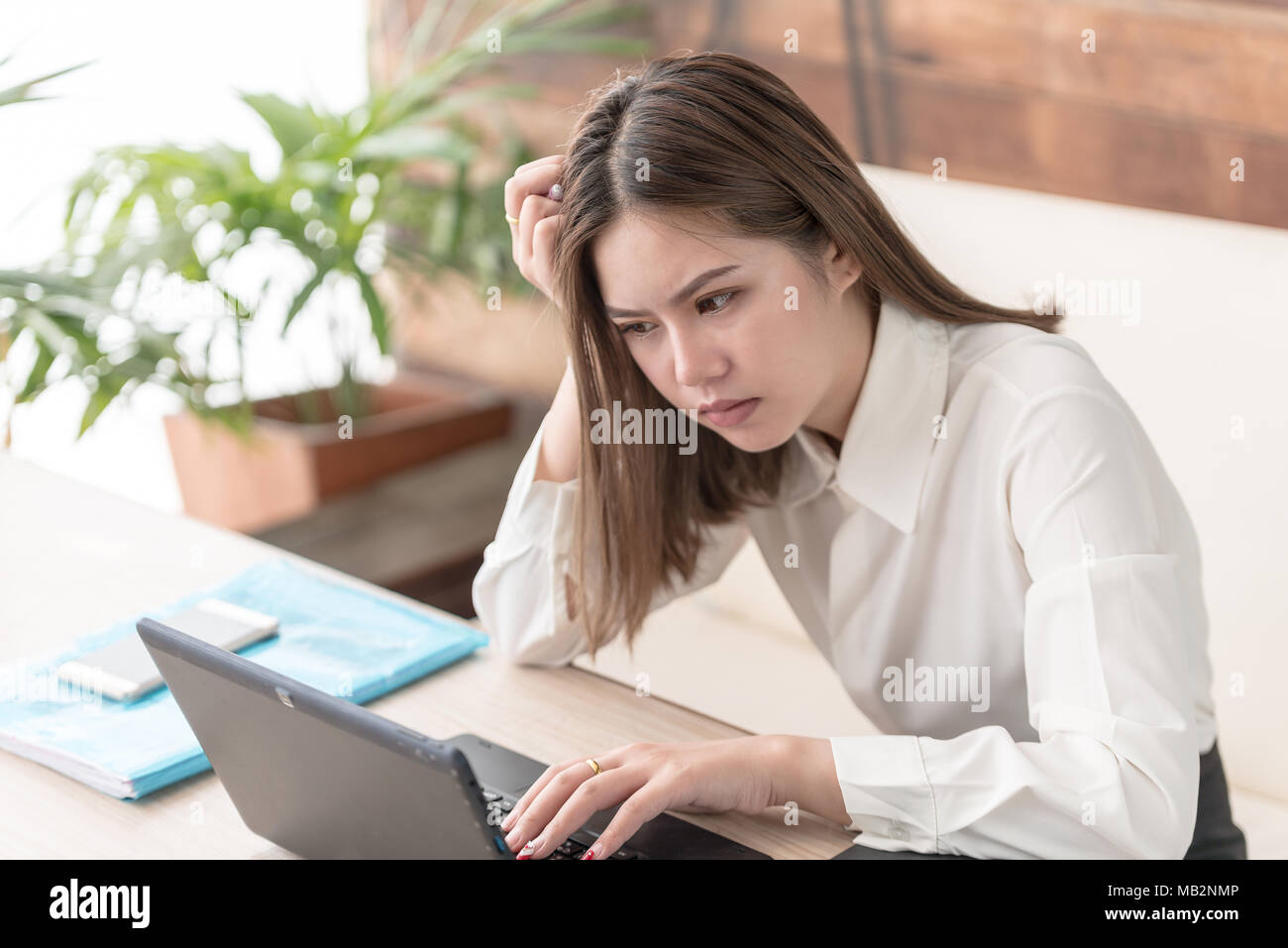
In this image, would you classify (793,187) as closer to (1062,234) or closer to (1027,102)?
(1062,234)

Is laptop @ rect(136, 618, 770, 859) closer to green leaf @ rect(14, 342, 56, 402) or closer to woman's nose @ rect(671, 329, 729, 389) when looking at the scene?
woman's nose @ rect(671, 329, 729, 389)

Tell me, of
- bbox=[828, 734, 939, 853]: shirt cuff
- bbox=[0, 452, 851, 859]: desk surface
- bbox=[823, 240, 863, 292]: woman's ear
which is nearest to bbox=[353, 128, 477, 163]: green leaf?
bbox=[0, 452, 851, 859]: desk surface

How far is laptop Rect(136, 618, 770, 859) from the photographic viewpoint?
34.1 inches

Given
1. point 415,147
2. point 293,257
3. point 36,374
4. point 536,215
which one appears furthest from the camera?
point 293,257

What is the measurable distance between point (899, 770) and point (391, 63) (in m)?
2.41

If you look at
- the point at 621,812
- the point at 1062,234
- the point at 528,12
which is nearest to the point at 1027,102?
the point at 1062,234

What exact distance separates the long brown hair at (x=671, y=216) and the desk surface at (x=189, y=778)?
106 mm

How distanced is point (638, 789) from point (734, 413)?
35 cm

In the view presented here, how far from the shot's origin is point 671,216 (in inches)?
46.1

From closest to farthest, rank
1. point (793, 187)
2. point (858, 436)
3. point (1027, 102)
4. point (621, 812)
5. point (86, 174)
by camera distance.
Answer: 1. point (621, 812)
2. point (793, 187)
3. point (858, 436)
4. point (1027, 102)
5. point (86, 174)

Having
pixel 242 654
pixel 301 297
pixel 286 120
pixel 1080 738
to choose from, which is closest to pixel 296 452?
pixel 301 297

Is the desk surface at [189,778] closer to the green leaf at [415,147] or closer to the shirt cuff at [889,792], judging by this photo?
the shirt cuff at [889,792]

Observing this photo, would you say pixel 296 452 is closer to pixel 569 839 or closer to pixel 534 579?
pixel 534 579

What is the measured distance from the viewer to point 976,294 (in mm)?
1901
